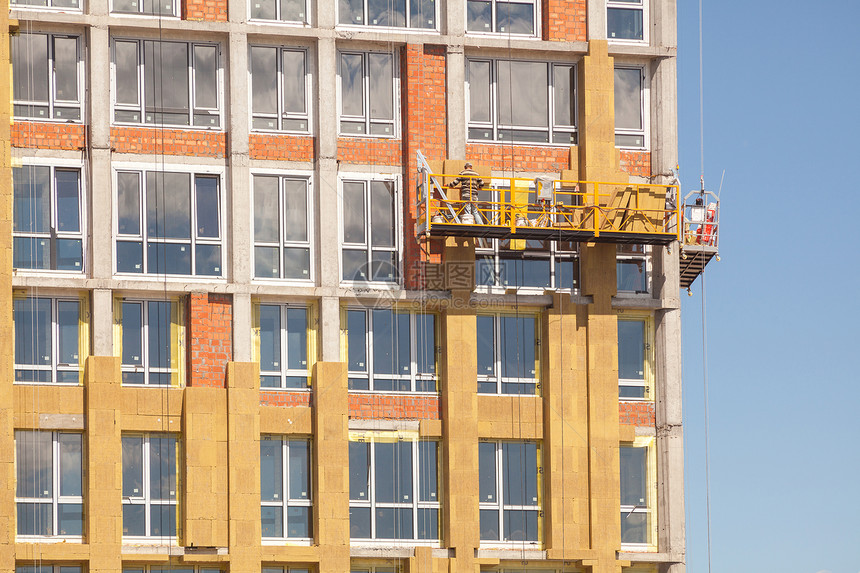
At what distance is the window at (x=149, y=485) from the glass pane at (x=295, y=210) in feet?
21.4

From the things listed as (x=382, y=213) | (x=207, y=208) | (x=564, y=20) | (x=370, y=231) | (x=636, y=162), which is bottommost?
(x=370, y=231)

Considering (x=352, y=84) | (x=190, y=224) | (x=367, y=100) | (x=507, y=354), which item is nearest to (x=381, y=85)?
(x=367, y=100)

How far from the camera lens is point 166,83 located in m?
48.4

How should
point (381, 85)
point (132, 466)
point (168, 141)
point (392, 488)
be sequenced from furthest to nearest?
point (381, 85)
point (168, 141)
point (392, 488)
point (132, 466)

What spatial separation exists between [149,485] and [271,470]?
3262 millimetres

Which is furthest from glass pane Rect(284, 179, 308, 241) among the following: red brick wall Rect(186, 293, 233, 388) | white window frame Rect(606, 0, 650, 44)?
white window frame Rect(606, 0, 650, 44)

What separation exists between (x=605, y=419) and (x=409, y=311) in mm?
6193

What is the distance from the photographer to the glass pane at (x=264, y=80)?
48875mm

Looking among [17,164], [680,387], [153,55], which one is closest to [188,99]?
[153,55]

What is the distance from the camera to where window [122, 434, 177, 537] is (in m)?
46.4

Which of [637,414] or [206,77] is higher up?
[206,77]

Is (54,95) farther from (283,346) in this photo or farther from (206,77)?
(283,346)

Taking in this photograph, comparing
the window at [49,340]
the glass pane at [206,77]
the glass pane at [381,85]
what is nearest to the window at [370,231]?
the glass pane at [381,85]

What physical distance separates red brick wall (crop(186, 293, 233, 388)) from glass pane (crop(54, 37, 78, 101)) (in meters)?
6.46
